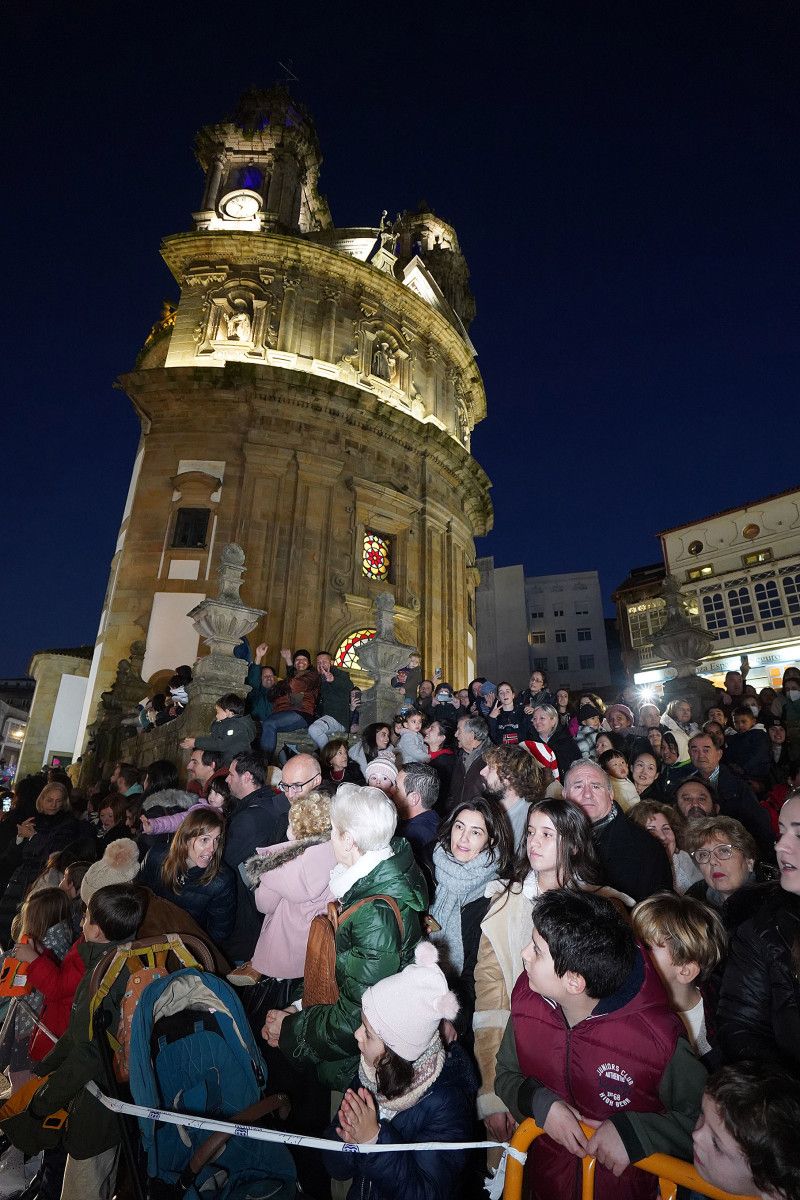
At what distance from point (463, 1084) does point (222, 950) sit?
210 cm

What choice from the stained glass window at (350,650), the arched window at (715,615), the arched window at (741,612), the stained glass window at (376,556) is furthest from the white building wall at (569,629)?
the stained glass window at (350,650)

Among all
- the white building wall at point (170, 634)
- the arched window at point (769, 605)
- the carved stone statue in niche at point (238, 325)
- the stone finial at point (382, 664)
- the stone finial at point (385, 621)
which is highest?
the carved stone statue in niche at point (238, 325)

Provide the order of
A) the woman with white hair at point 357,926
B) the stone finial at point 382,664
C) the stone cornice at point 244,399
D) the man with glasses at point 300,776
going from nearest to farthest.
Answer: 1. the woman with white hair at point 357,926
2. the man with glasses at point 300,776
3. the stone finial at point 382,664
4. the stone cornice at point 244,399

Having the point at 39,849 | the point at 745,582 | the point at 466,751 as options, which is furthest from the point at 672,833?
the point at 745,582

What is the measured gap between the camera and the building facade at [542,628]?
161 feet

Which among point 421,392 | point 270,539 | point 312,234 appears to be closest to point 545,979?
point 270,539

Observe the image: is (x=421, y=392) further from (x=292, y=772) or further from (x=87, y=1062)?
(x=87, y=1062)

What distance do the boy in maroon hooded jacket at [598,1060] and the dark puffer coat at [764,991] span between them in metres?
0.47

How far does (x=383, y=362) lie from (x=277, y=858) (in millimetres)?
25272

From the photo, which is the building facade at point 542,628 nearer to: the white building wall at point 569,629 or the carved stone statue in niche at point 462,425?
the white building wall at point 569,629

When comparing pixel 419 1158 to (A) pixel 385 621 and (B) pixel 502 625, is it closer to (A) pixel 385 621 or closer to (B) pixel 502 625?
(A) pixel 385 621

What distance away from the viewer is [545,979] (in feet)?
7.61

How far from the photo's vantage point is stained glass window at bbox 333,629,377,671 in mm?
20794

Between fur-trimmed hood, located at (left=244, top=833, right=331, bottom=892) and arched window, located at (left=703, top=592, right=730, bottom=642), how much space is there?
118ft
